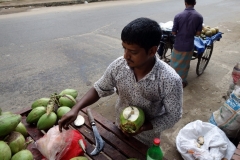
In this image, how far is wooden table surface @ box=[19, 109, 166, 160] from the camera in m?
1.49

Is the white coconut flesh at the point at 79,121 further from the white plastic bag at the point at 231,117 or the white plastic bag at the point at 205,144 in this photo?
the white plastic bag at the point at 231,117

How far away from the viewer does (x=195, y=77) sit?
15.4 feet

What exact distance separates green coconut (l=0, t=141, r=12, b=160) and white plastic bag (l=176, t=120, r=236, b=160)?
75.5 inches

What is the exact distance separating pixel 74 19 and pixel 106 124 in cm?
705

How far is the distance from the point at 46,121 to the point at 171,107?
0.92 meters

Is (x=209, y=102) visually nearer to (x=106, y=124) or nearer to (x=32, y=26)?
(x=106, y=124)

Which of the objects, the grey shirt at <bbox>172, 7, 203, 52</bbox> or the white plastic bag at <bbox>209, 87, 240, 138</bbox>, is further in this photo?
the grey shirt at <bbox>172, 7, 203, 52</bbox>

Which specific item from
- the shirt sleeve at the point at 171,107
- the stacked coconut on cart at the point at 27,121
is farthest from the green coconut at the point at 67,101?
the shirt sleeve at the point at 171,107

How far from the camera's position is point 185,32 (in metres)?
3.83

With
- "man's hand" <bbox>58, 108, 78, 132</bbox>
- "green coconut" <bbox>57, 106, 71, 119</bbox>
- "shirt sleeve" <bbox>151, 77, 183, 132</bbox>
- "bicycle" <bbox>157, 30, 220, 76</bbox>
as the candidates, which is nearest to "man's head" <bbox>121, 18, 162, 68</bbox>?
"shirt sleeve" <bbox>151, 77, 183, 132</bbox>

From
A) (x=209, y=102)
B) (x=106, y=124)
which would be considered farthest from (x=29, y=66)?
(x=209, y=102)

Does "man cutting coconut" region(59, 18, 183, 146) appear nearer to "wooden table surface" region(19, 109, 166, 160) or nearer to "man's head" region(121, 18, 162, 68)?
"man's head" region(121, 18, 162, 68)

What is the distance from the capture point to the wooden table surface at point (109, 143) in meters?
1.49

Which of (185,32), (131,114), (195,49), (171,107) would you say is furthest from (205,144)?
(195,49)
